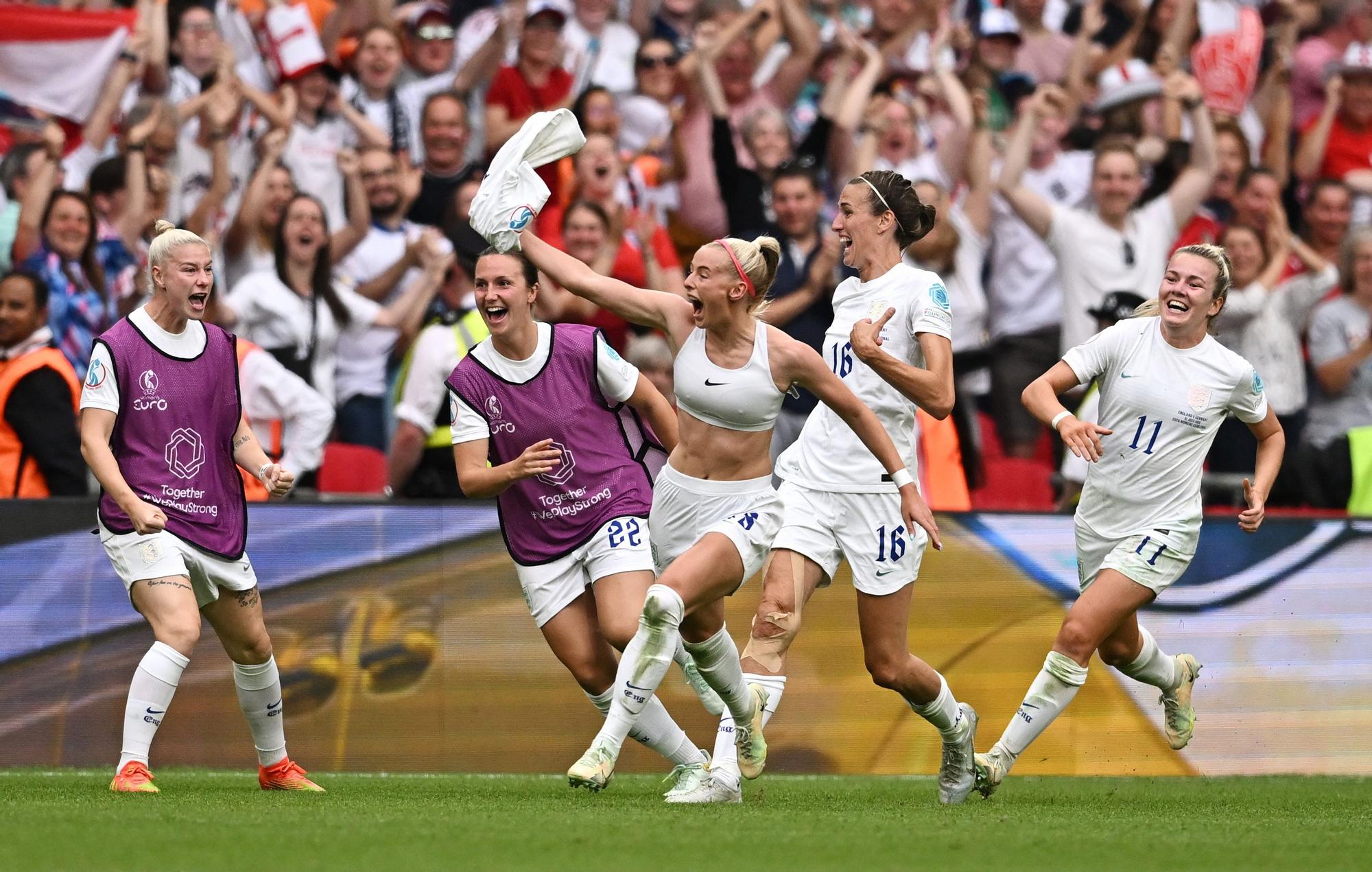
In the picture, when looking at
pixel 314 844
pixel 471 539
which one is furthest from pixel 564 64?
pixel 314 844

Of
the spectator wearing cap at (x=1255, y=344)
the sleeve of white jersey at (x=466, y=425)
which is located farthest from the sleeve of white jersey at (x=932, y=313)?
the spectator wearing cap at (x=1255, y=344)

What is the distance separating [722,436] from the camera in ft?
23.8

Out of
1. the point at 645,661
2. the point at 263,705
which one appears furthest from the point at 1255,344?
the point at 263,705

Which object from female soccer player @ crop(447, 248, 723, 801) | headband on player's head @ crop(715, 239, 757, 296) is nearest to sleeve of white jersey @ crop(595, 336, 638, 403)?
female soccer player @ crop(447, 248, 723, 801)

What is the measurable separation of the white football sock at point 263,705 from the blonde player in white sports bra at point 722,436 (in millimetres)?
1726

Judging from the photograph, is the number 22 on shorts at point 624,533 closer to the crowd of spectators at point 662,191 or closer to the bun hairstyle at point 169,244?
the bun hairstyle at point 169,244

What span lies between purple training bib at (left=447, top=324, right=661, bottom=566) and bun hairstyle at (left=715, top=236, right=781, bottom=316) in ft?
3.08

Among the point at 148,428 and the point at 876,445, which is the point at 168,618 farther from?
the point at 876,445

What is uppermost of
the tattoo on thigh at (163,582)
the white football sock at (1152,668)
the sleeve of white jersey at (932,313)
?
the sleeve of white jersey at (932,313)

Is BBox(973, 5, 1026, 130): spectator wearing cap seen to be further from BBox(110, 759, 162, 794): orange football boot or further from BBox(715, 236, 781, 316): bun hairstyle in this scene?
BBox(110, 759, 162, 794): orange football boot

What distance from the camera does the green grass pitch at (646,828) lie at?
218 inches

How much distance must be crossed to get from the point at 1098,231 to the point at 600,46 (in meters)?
4.09

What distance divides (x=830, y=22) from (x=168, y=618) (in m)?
8.51

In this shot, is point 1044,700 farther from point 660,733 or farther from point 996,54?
point 996,54
